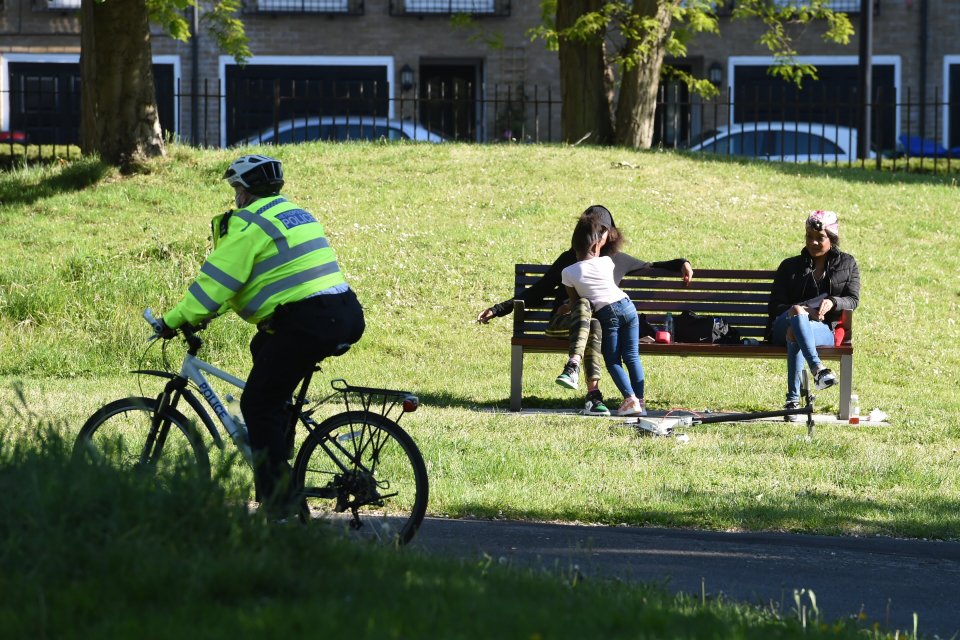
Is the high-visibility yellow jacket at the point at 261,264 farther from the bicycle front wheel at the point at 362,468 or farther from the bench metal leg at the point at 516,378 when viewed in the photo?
the bench metal leg at the point at 516,378

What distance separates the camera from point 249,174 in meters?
6.17

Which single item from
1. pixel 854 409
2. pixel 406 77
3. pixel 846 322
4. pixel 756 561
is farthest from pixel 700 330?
pixel 406 77

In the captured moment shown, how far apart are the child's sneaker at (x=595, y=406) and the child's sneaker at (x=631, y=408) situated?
17cm

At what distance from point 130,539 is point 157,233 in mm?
10834

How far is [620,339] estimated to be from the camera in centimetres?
1027

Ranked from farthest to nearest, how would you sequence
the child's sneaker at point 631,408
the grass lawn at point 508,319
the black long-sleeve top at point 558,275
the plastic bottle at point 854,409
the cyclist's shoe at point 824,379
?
the black long-sleeve top at point 558,275
the plastic bottle at point 854,409
the child's sneaker at point 631,408
the cyclist's shoe at point 824,379
the grass lawn at point 508,319

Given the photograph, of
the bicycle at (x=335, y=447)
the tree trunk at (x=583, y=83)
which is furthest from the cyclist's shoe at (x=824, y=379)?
the tree trunk at (x=583, y=83)

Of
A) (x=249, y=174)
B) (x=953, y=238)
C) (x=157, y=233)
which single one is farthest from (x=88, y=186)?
(x=249, y=174)

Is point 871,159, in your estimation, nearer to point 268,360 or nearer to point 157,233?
point 157,233

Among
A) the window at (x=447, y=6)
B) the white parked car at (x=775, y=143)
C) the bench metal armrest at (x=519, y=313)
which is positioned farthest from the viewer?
the window at (x=447, y=6)

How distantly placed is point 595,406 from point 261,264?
15.1 feet

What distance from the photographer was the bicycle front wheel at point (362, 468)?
6117 millimetres

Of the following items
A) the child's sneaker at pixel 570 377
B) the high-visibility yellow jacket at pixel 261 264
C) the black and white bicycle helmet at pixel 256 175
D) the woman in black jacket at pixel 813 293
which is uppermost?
the black and white bicycle helmet at pixel 256 175

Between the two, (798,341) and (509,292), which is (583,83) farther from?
(798,341)
